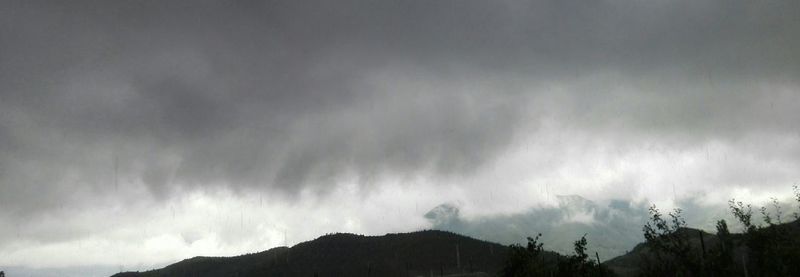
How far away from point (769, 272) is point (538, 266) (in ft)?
137

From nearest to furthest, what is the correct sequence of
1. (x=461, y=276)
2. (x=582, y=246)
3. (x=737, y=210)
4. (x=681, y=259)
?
(x=582, y=246), (x=681, y=259), (x=737, y=210), (x=461, y=276)

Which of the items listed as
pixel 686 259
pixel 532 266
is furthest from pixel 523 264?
pixel 686 259

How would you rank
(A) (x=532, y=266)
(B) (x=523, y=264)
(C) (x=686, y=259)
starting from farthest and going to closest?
1. (C) (x=686, y=259)
2. (B) (x=523, y=264)
3. (A) (x=532, y=266)

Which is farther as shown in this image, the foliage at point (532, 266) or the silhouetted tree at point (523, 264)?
the foliage at point (532, 266)

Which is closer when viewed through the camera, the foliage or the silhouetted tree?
the silhouetted tree

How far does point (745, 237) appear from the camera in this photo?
109562 mm

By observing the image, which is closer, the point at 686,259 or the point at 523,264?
the point at 523,264

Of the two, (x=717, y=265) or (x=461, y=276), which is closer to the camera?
(x=717, y=265)

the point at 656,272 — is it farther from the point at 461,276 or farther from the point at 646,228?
the point at 461,276

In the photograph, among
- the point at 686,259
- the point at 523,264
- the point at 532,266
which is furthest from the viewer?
the point at 686,259

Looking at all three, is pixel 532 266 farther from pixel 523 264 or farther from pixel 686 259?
pixel 686 259

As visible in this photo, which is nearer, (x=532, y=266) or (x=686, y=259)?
(x=532, y=266)

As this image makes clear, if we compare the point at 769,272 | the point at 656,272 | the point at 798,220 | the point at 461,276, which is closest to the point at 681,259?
the point at 656,272

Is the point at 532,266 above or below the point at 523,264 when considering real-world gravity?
below
